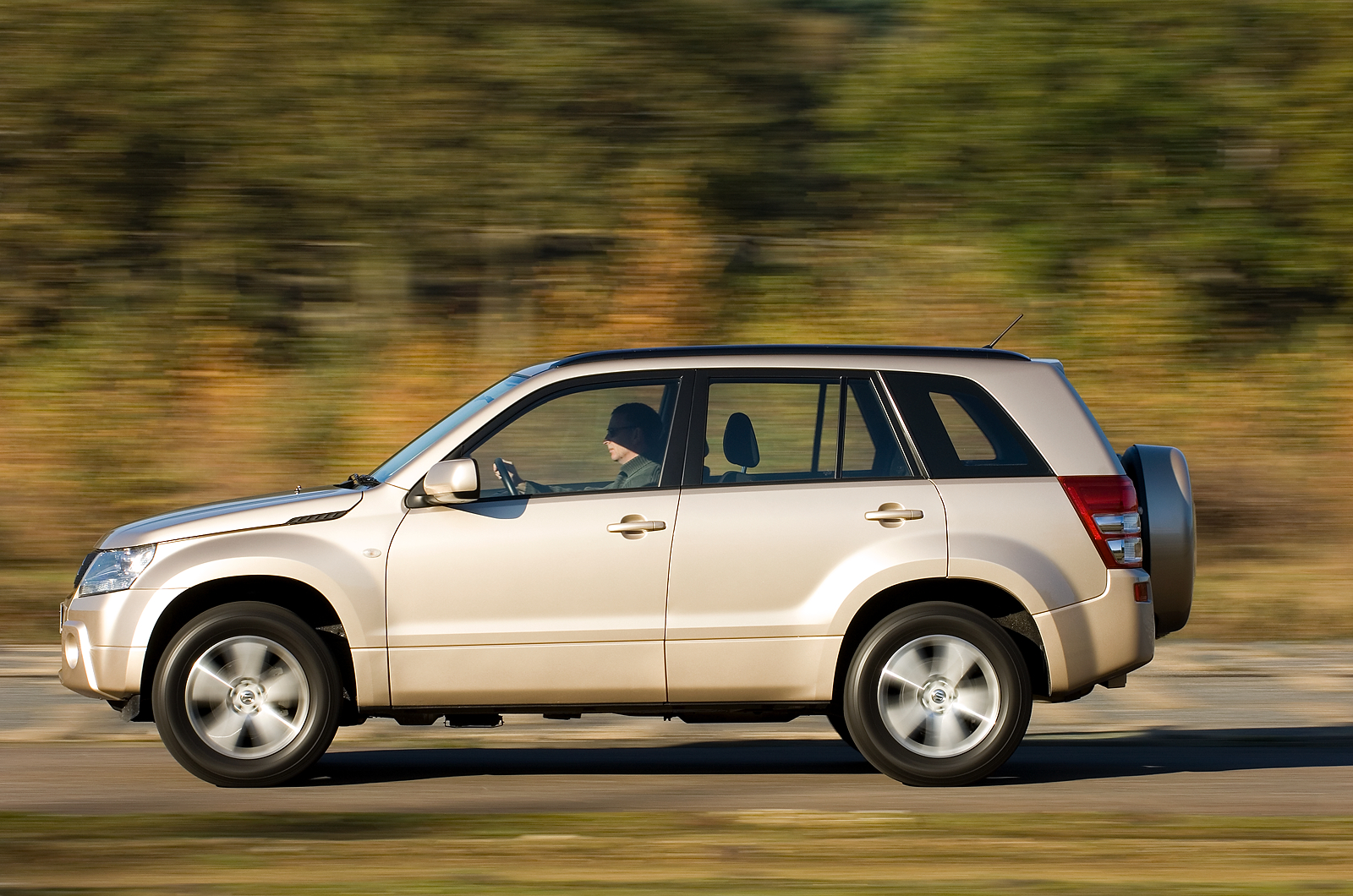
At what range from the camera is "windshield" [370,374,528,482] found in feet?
22.7

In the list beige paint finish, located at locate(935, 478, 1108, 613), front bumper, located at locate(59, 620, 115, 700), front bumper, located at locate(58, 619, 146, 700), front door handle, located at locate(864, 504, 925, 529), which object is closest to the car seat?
front door handle, located at locate(864, 504, 925, 529)

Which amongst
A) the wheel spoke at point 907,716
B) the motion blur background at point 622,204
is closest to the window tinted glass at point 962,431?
the wheel spoke at point 907,716

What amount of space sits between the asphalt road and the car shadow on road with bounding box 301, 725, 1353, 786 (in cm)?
2

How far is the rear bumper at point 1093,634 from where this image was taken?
6848mm

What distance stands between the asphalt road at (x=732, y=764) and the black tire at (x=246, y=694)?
174 millimetres

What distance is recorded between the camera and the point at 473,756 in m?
7.98

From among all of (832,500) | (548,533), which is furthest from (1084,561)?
(548,533)

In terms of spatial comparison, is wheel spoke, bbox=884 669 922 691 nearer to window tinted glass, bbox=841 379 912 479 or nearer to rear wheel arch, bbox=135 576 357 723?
window tinted glass, bbox=841 379 912 479

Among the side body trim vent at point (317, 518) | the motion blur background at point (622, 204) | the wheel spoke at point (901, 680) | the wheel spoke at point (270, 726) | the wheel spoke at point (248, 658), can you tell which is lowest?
the wheel spoke at point (270, 726)

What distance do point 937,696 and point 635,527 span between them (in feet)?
4.75

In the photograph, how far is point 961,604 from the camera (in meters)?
6.93

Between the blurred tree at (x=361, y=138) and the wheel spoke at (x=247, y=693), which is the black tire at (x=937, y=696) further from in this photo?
the blurred tree at (x=361, y=138)

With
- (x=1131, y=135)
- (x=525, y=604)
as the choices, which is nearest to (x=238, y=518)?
(x=525, y=604)

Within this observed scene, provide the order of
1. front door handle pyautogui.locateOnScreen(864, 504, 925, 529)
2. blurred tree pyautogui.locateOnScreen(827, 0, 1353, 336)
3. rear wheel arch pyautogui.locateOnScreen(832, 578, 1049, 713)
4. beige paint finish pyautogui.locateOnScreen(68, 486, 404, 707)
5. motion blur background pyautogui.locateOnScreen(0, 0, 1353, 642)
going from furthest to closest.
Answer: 1. blurred tree pyautogui.locateOnScreen(827, 0, 1353, 336)
2. motion blur background pyautogui.locateOnScreen(0, 0, 1353, 642)
3. rear wheel arch pyautogui.locateOnScreen(832, 578, 1049, 713)
4. front door handle pyautogui.locateOnScreen(864, 504, 925, 529)
5. beige paint finish pyautogui.locateOnScreen(68, 486, 404, 707)
